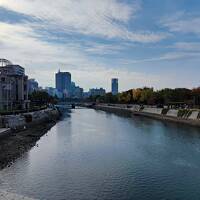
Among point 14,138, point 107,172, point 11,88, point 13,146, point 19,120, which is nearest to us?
point 107,172

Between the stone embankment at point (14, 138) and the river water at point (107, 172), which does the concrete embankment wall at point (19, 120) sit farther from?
the river water at point (107, 172)

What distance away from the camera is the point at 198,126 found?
63531 millimetres

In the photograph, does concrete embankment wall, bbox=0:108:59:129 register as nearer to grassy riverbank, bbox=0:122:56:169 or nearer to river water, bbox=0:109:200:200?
grassy riverbank, bbox=0:122:56:169

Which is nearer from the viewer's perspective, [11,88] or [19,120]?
[19,120]

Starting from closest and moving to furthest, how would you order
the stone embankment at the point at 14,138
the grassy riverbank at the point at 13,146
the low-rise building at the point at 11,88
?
the grassy riverbank at the point at 13,146, the stone embankment at the point at 14,138, the low-rise building at the point at 11,88

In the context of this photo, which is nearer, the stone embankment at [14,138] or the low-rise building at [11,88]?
the stone embankment at [14,138]

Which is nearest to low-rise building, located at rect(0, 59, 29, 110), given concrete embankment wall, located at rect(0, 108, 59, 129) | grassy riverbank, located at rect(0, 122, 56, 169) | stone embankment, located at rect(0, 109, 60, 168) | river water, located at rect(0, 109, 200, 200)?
concrete embankment wall, located at rect(0, 108, 59, 129)

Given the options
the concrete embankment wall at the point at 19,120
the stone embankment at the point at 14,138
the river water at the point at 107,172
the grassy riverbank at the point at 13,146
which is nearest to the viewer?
the river water at the point at 107,172

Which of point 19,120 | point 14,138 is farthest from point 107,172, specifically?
point 19,120

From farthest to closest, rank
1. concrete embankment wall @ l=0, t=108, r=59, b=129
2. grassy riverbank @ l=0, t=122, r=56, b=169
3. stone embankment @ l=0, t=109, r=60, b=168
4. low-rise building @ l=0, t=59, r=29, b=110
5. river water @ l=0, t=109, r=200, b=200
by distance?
low-rise building @ l=0, t=59, r=29, b=110 → concrete embankment wall @ l=0, t=108, r=59, b=129 → stone embankment @ l=0, t=109, r=60, b=168 → grassy riverbank @ l=0, t=122, r=56, b=169 → river water @ l=0, t=109, r=200, b=200

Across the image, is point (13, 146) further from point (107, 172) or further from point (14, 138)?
point (107, 172)

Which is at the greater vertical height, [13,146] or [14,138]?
[14,138]

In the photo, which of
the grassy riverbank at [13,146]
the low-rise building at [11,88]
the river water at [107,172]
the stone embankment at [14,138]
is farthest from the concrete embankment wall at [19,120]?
the low-rise building at [11,88]

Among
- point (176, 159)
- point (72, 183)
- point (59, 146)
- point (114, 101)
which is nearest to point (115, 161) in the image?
point (176, 159)
